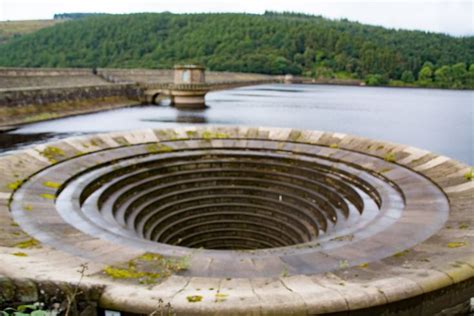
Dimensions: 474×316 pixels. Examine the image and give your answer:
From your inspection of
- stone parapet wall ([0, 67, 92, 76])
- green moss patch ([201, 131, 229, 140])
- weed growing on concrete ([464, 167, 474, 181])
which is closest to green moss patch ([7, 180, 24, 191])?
green moss patch ([201, 131, 229, 140])

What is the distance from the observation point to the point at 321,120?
185 ft

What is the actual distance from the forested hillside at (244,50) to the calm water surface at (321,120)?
64.5 metres

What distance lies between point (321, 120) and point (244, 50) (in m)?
113

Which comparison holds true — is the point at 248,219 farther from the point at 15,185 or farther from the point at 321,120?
the point at 321,120

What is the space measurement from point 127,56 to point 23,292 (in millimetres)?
154424

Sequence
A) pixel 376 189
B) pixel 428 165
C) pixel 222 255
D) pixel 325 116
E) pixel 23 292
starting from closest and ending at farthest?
pixel 23 292
pixel 222 255
pixel 376 189
pixel 428 165
pixel 325 116

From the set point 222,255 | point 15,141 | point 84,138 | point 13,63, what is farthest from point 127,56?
point 222,255

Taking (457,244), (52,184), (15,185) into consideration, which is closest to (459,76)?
(457,244)

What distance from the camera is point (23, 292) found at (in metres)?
5.55

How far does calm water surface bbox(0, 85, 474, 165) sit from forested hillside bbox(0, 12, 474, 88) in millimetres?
64469

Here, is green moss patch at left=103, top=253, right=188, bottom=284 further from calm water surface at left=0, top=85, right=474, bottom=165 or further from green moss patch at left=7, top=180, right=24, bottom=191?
calm water surface at left=0, top=85, right=474, bottom=165

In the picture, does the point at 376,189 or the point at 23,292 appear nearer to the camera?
the point at 23,292

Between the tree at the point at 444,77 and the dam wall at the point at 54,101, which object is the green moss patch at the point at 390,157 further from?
the tree at the point at 444,77

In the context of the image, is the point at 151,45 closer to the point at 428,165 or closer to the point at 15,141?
the point at 15,141
